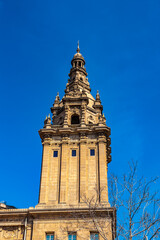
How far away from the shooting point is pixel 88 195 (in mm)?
42094

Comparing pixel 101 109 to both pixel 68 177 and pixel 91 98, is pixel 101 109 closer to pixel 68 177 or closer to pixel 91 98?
pixel 91 98

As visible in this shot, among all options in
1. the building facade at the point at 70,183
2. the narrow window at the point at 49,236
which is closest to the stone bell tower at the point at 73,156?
the building facade at the point at 70,183

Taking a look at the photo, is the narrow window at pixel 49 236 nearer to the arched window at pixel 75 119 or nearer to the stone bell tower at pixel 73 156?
the stone bell tower at pixel 73 156

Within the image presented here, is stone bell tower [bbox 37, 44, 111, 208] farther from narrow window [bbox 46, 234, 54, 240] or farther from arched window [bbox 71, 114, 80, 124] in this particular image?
narrow window [bbox 46, 234, 54, 240]

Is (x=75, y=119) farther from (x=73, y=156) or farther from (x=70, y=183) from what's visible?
(x=70, y=183)

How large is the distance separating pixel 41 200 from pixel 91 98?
75.6 ft

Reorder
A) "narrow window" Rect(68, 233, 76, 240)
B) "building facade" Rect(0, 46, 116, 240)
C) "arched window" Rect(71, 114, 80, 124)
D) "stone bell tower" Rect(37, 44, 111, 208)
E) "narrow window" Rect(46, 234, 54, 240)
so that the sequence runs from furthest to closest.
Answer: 1. "arched window" Rect(71, 114, 80, 124)
2. "stone bell tower" Rect(37, 44, 111, 208)
3. "narrow window" Rect(46, 234, 54, 240)
4. "building facade" Rect(0, 46, 116, 240)
5. "narrow window" Rect(68, 233, 76, 240)

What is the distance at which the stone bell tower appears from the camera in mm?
42156

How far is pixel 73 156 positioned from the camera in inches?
1795

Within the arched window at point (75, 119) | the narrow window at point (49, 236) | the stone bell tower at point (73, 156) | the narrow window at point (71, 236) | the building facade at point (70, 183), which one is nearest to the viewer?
the narrow window at point (71, 236)

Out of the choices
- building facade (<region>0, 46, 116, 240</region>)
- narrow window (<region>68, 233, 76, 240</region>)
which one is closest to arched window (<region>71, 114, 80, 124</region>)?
building facade (<region>0, 46, 116, 240</region>)

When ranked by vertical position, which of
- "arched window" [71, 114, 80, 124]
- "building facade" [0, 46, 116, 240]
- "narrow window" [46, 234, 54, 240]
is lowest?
"narrow window" [46, 234, 54, 240]

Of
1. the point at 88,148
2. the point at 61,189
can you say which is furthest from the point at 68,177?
the point at 88,148

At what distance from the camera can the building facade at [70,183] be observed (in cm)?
3878
